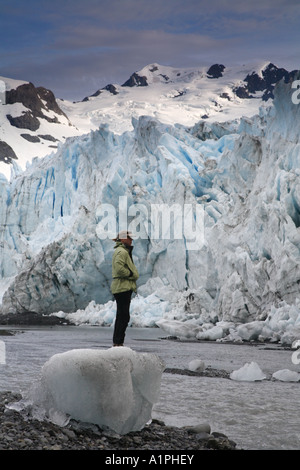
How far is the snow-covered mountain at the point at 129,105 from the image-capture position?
58.8 meters

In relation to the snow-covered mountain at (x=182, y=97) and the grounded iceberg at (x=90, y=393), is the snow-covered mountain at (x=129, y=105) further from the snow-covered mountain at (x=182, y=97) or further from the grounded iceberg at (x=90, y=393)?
the grounded iceberg at (x=90, y=393)

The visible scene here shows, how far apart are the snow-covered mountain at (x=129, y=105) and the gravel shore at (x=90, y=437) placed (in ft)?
148

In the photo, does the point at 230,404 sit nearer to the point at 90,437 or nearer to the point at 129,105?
the point at 90,437

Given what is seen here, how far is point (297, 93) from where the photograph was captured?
54.8 feet

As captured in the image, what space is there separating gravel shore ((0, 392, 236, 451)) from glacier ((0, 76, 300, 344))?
8238 mm

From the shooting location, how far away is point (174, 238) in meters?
20.3

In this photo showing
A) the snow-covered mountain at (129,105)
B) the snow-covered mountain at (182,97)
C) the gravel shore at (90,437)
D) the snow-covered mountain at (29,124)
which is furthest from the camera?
the snow-covered mountain at (182,97)

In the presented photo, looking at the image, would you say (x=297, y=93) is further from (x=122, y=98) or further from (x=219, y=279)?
(x=122, y=98)

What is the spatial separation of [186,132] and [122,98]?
55909mm

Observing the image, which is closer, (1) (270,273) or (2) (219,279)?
(1) (270,273)

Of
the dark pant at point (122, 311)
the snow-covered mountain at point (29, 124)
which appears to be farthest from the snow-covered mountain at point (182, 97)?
the dark pant at point (122, 311)

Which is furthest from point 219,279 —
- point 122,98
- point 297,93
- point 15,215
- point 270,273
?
point 122,98

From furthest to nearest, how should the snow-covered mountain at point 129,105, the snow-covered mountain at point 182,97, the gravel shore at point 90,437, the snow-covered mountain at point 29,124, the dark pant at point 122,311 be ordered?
the snow-covered mountain at point 182,97
the snow-covered mountain at point 129,105
the snow-covered mountain at point 29,124
the dark pant at point 122,311
the gravel shore at point 90,437

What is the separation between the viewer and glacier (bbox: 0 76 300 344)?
44.7 ft
